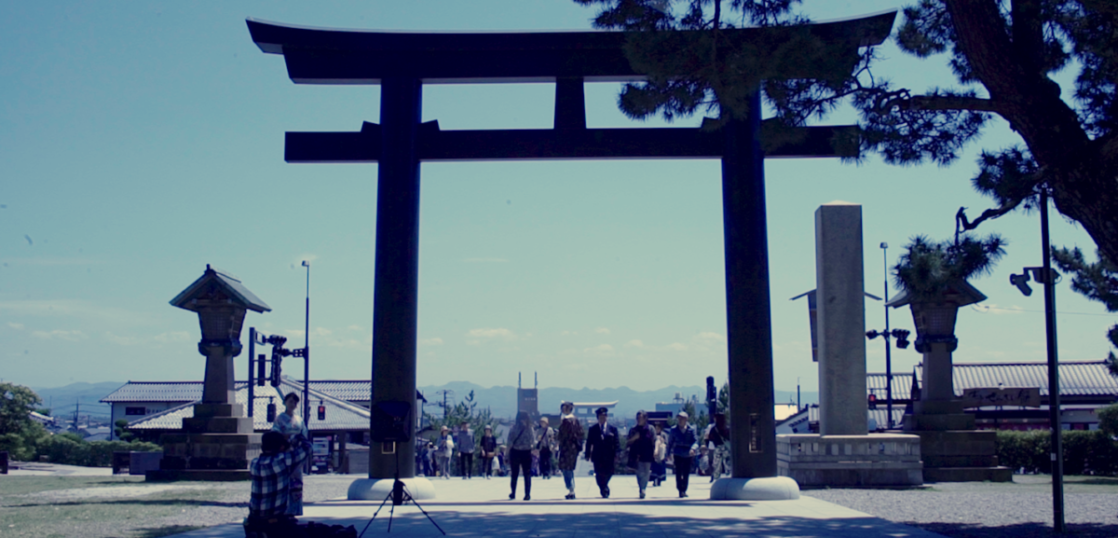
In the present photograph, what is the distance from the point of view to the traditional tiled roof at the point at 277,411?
42.3 metres

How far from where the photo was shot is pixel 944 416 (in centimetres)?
2059

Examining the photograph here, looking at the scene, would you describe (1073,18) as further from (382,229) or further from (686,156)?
(382,229)

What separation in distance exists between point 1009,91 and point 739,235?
4939mm

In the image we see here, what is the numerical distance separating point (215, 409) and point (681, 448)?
12.5 m

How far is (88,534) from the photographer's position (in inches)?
424

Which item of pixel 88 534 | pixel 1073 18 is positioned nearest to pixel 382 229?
pixel 88 534

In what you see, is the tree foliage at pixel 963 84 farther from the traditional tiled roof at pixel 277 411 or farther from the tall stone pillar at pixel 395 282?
the traditional tiled roof at pixel 277 411

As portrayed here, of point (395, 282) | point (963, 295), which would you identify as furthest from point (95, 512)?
point (963, 295)

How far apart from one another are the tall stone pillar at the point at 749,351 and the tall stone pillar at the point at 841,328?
4.43m

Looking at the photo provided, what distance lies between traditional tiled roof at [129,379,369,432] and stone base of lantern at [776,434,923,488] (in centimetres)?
2946

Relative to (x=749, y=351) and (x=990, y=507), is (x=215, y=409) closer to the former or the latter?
(x=749, y=351)

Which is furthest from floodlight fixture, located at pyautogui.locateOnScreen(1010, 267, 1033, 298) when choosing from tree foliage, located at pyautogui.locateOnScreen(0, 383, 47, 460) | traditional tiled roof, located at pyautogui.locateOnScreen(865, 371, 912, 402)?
traditional tiled roof, located at pyautogui.locateOnScreen(865, 371, 912, 402)

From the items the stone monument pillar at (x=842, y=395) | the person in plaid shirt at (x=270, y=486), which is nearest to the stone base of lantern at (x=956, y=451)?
the stone monument pillar at (x=842, y=395)

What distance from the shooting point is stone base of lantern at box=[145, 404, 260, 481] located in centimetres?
2284
